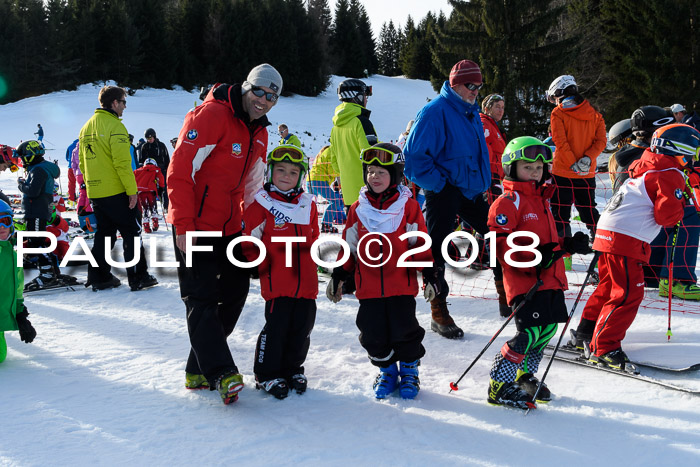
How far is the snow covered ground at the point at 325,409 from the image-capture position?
271cm

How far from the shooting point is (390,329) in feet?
11.0

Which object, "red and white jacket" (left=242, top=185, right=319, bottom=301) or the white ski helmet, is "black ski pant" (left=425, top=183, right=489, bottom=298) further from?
the white ski helmet

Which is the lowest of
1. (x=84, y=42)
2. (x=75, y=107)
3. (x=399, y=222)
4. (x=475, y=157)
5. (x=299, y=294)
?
(x=299, y=294)

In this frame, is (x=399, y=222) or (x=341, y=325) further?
(x=341, y=325)

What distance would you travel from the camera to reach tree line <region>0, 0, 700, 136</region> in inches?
861

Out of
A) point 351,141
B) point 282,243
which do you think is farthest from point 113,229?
point 282,243

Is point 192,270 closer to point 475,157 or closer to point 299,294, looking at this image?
point 299,294

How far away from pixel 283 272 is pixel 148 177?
830 cm

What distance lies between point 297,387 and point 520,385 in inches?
53.8

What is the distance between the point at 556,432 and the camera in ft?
9.50

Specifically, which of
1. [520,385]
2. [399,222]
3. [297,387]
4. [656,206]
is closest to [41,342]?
[297,387]

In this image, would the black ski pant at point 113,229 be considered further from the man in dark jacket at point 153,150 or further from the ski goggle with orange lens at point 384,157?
the man in dark jacket at point 153,150

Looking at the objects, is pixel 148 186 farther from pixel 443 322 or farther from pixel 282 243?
pixel 282 243

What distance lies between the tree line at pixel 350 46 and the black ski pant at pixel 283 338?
19.7m
